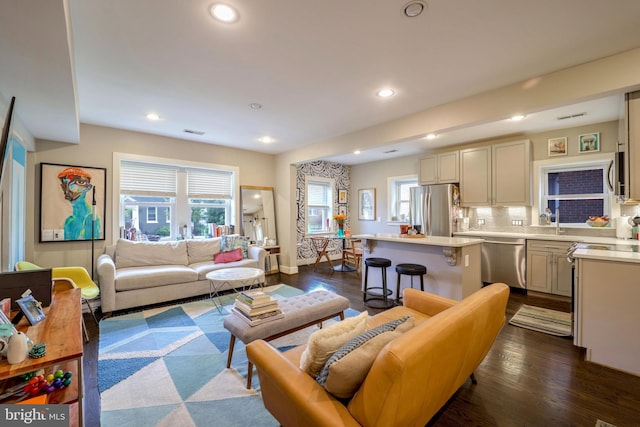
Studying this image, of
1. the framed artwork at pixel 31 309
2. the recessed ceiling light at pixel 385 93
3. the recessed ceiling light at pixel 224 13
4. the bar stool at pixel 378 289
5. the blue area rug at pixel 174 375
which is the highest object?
the recessed ceiling light at pixel 385 93

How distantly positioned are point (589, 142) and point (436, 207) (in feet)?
7.63

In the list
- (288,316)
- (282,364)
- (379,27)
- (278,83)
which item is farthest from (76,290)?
(379,27)

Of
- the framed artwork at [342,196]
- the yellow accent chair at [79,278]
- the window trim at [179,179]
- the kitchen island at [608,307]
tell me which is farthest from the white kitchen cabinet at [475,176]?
the yellow accent chair at [79,278]

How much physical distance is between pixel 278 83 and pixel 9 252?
3288 millimetres

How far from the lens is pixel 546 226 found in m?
4.48

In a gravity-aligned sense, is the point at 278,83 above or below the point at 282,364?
above

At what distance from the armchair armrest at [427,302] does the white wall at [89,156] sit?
4.42m

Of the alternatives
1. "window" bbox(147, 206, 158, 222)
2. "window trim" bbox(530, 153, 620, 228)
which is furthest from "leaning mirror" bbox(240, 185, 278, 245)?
"window trim" bbox(530, 153, 620, 228)

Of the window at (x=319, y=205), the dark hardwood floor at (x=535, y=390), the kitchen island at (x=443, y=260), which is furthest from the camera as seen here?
the window at (x=319, y=205)

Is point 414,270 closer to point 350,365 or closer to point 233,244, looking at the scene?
point 350,365

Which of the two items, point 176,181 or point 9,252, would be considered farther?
point 176,181

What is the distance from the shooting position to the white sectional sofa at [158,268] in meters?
3.47

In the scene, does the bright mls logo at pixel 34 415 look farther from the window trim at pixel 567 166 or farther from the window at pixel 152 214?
the window trim at pixel 567 166

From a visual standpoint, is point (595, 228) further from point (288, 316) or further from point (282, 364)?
point (282, 364)
